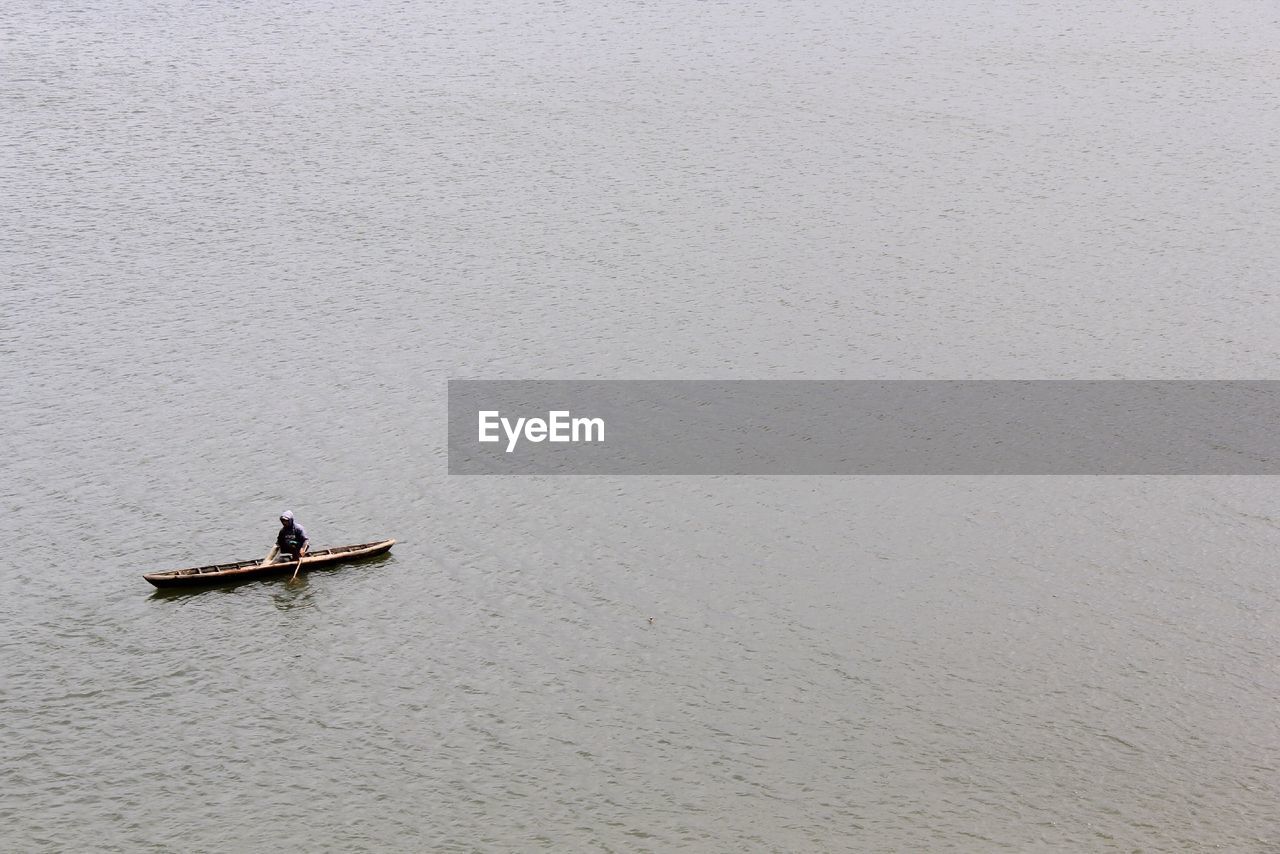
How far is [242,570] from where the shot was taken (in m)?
34.5

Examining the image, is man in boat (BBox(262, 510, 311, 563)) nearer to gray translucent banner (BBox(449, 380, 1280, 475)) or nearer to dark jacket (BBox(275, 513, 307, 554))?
dark jacket (BBox(275, 513, 307, 554))

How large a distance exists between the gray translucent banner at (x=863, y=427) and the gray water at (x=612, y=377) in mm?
933

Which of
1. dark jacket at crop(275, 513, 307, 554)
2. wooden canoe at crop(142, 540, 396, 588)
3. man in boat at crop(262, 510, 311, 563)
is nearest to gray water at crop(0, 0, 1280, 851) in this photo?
wooden canoe at crop(142, 540, 396, 588)

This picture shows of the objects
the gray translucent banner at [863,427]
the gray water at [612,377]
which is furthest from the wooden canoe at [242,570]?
the gray translucent banner at [863,427]

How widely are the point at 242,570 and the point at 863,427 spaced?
1920 cm

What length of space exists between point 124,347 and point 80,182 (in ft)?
47.6

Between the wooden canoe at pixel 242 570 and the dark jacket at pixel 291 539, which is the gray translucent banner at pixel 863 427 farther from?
the dark jacket at pixel 291 539

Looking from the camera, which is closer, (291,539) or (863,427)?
(291,539)

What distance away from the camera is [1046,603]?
35531 mm

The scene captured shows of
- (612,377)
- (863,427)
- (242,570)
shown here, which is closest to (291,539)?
(242,570)

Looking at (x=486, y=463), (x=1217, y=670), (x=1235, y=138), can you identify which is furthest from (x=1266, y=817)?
(x=1235, y=138)

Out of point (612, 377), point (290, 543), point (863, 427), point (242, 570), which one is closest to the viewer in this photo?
point (242, 570)

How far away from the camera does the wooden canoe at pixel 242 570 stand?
112 ft

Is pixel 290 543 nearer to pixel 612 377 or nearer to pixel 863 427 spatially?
pixel 612 377
